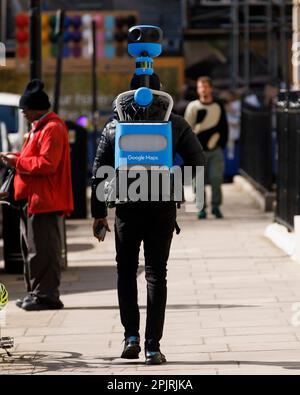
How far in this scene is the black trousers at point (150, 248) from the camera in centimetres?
798

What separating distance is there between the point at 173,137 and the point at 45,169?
8.14ft

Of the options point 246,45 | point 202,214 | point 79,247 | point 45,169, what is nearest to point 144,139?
point 45,169

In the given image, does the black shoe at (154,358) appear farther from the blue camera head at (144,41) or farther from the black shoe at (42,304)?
the black shoe at (42,304)

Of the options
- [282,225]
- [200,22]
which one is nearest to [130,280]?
[282,225]

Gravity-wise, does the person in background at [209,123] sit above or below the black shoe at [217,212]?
above

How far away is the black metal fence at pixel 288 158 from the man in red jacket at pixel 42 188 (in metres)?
3.84

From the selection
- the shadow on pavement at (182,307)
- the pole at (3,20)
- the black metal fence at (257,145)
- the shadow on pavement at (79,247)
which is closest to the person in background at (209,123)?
the black metal fence at (257,145)

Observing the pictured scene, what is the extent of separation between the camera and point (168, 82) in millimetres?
29297

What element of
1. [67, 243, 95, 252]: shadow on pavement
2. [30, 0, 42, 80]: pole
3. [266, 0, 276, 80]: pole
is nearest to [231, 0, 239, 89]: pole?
[266, 0, 276, 80]: pole

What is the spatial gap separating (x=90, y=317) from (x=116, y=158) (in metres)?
2.47

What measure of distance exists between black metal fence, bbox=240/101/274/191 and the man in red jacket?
8.79 meters

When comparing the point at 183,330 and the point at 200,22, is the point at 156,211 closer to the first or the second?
the point at 183,330

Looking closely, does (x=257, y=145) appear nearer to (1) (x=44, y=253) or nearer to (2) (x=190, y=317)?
(1) (x=44, y=253)

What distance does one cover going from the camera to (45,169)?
10242 mm
